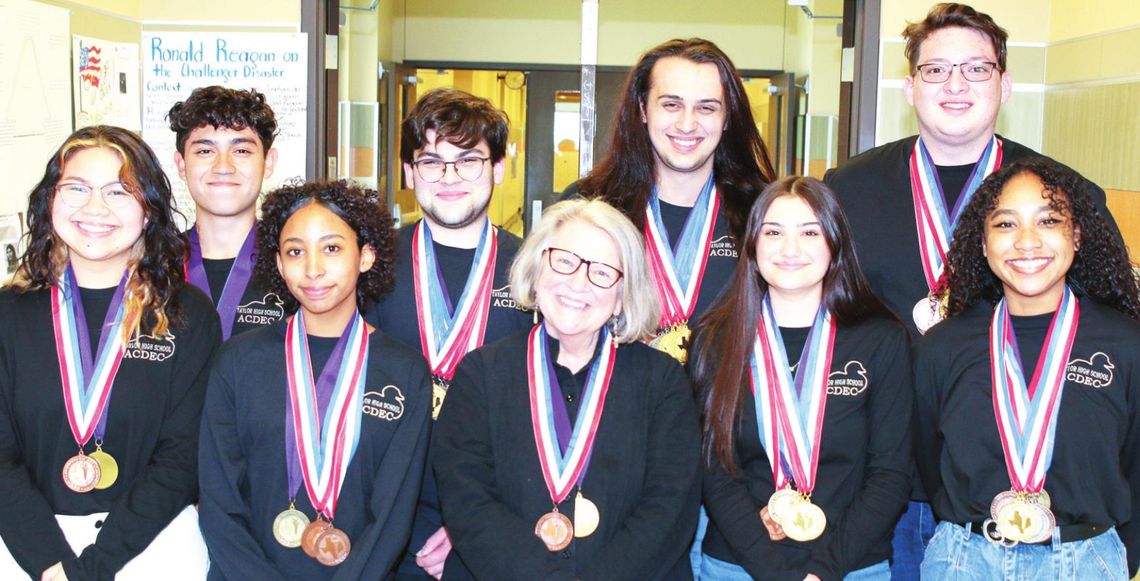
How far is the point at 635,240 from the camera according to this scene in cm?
262

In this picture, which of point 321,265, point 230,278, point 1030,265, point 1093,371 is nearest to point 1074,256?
point 1030,265

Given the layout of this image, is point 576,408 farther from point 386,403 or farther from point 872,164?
point 872,164

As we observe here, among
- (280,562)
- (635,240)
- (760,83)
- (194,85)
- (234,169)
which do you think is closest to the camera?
(280,562)

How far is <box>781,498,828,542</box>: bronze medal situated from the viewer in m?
2.42

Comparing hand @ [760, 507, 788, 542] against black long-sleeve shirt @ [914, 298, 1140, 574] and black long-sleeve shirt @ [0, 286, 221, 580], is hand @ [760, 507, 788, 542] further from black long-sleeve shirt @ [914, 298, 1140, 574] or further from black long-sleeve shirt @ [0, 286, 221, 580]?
→ black long-sleeve shirt @ [0, 286, 221, 580]

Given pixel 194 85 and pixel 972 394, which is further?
pixel 194 85

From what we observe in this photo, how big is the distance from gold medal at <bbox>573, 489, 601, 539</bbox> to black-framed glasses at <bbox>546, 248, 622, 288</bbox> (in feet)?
1.73

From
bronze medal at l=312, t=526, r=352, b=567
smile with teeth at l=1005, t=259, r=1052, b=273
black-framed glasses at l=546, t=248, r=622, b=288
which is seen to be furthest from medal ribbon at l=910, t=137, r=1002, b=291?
bronze medal at l=312, t=526, r=352, b=567

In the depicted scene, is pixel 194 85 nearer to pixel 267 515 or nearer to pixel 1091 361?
pixel 267 515

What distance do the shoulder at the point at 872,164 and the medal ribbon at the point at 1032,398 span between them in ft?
2.46

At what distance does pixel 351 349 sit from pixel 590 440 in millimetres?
647

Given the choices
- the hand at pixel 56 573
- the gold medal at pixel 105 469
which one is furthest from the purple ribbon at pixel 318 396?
the hand at pixel 56 573

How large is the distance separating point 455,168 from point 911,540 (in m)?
1.63

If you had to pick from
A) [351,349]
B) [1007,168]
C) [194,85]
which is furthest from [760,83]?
[351,349]
